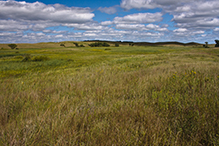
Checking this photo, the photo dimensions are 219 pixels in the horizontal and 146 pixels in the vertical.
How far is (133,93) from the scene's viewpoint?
4121mm

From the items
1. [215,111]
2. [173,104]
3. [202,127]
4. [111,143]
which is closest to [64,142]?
[111,143]

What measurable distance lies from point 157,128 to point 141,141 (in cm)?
42

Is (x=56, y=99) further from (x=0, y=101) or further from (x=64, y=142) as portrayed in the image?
(x=64, y=142)

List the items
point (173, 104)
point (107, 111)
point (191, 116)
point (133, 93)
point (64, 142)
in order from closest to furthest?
point (64, 142)
point (191, 116)
point (107, 111)
point (173, 104)
point (133, 93)

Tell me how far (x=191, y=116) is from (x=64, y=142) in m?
2.37

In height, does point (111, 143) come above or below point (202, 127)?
below

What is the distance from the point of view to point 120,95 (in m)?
4.14

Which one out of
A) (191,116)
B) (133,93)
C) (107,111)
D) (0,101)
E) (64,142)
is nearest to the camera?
(64,142)

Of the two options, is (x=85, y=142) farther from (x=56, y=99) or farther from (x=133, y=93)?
(x=133, y=93)

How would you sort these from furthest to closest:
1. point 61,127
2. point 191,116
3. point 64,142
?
point 191,116 → point 61,127 → point 64,142

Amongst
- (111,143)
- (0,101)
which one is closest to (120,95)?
(111,143)

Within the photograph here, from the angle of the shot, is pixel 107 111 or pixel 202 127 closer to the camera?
pixel 202 127

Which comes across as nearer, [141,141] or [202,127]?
[141,141]

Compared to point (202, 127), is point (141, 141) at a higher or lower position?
lower
